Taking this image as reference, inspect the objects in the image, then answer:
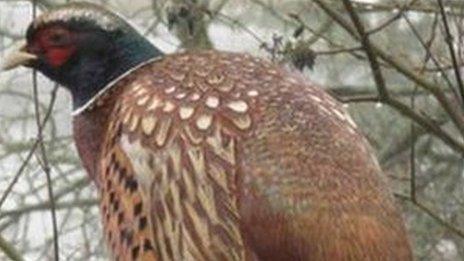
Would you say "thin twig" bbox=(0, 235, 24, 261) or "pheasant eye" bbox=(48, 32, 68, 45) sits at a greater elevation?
"pheasant eye" bbox=(48, 32, 68, 45)

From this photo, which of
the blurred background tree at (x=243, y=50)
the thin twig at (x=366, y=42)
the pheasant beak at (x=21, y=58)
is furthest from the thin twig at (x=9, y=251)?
the blurred background tree at (x=243, y=50)

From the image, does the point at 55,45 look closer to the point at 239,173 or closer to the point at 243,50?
the point at 239,173

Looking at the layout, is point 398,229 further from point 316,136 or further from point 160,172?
point 160,172

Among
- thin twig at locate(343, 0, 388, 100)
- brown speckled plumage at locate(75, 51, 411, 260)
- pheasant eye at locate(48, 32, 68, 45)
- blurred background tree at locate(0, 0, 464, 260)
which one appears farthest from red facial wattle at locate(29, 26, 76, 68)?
blurred background tree at locate(0, 0, 464, 260)

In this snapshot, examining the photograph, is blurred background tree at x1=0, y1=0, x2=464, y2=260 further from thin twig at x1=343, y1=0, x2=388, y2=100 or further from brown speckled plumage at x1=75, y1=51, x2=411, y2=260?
brown speckled plumage at x1=75, y1=51, x2=411, y2=260

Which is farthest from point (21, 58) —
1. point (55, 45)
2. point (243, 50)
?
point (243, 50)

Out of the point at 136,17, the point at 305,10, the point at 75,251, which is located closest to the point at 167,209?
the point at 305,10

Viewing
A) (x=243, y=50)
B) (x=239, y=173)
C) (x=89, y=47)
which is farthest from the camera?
(x=243, y=50)

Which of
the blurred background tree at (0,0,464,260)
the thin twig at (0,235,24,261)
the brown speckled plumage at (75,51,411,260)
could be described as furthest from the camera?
the blurred background tree at (0,0,464,260)
